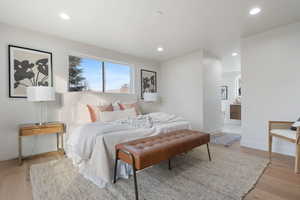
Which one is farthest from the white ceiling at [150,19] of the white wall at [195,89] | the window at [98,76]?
the white wall at [195,89]

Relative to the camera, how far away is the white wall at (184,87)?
423 cm

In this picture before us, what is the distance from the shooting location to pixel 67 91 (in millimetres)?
3336

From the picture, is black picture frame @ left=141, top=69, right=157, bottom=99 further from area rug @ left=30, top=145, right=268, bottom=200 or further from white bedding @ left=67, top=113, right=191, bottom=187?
area rug @ left=30, top=145, right=268, bottom=200

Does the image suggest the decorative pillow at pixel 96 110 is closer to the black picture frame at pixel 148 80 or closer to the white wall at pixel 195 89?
the black picture frame at pixel 148 80

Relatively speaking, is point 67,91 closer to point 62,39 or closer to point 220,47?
point 62,39

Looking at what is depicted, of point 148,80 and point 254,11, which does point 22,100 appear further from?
point 254,11

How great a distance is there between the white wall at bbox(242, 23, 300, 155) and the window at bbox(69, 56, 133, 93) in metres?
3.32

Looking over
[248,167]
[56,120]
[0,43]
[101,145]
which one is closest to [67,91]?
[56,120]

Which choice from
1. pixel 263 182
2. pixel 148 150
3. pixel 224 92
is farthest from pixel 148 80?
pixel 224 92

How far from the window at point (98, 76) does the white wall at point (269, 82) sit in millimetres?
3316

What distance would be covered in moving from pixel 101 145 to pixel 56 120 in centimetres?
193

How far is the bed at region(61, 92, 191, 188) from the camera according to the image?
190 centimetres

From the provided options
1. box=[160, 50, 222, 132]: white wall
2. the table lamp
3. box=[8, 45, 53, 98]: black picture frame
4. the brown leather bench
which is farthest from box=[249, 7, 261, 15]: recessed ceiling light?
box=[8, 45, 53, 98]: black picture frame

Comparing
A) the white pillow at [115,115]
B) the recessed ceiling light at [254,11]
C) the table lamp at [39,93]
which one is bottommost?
the white pillow at [115,115]
